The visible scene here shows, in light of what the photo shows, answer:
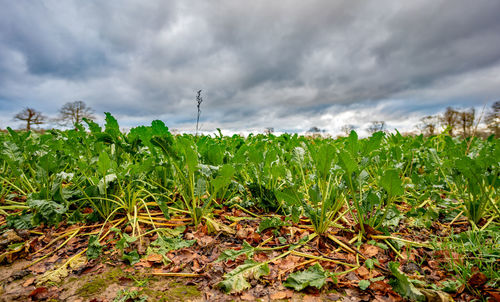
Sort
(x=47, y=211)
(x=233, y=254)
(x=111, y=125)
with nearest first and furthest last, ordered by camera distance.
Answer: (x=233, y=254) → (x=47, y=211) → (x=111, y=125)

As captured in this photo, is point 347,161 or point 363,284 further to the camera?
point 347,161

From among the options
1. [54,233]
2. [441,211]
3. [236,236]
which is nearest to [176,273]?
[236,236]

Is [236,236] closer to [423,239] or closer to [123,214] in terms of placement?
[123,214]

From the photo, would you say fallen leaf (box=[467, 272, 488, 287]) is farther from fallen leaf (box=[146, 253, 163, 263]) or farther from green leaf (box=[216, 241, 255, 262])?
fallen leaf (box=[146, 253, 163, 263])

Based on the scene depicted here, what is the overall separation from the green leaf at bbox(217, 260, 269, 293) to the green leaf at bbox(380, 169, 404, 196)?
1073mm

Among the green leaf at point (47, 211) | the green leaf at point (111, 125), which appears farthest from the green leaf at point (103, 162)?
the green leaf at point (47, 211)

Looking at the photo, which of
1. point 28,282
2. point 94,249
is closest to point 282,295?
point 94,249

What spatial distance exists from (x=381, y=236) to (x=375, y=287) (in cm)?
49

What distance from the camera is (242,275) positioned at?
4.75ft

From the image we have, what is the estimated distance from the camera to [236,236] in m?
1.97

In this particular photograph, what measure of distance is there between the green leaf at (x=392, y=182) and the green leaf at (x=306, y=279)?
0.81 metres

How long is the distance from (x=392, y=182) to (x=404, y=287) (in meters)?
0.69

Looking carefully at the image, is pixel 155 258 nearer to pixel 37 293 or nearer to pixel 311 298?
pixel 37 293

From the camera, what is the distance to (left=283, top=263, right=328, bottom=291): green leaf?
1364mm
